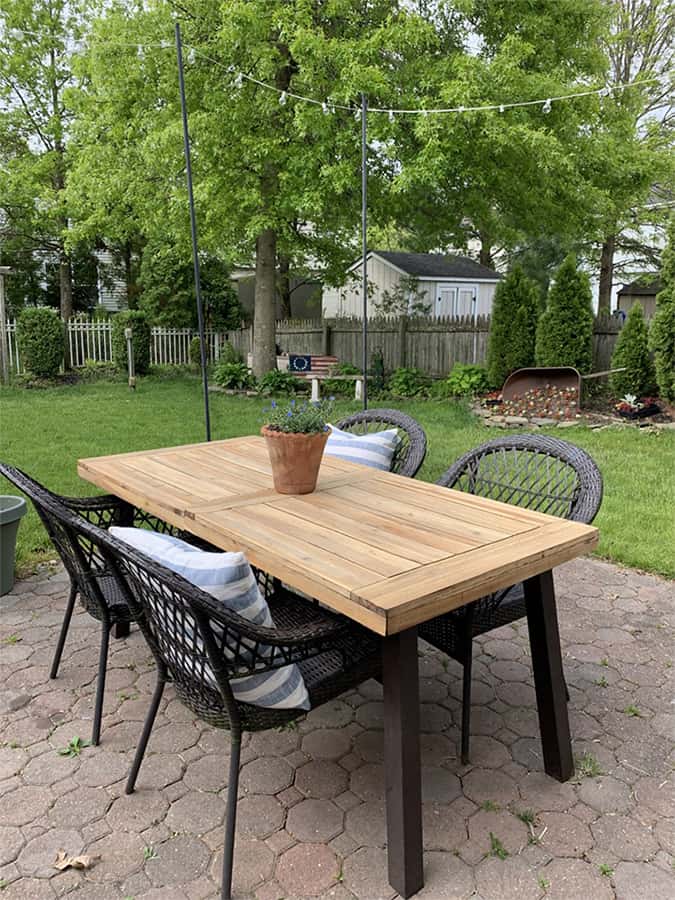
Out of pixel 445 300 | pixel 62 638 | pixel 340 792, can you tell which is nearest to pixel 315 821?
pixel 340 792

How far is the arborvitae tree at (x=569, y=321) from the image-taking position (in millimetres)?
Result: 8039

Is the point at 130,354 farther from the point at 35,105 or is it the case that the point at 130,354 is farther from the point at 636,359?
the point at 636,359

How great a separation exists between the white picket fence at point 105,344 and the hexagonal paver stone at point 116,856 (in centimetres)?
994

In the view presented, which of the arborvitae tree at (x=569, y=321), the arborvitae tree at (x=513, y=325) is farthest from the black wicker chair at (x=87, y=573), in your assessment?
the arborvitae tree at (x=513, y=325)

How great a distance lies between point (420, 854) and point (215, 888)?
19.1 inches

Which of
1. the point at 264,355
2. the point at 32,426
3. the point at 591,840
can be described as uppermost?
the point at 264,355

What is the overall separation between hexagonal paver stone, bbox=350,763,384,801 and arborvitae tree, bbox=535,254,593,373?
701cm

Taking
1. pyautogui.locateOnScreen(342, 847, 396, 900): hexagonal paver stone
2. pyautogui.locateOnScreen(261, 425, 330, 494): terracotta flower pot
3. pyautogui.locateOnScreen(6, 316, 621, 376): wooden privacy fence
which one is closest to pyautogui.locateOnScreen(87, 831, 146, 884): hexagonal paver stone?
pyautogui.locateOnScreen(342, 847, 396, 900): hexagonal paver stone

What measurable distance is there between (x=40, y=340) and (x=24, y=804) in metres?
9.33

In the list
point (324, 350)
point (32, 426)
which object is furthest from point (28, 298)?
point (32, 426)

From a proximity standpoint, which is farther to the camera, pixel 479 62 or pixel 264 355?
pixel 264 355

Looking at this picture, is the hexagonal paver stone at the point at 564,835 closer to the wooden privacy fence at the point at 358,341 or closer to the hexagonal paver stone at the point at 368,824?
the hexagonal paver stone at the point at 368,824

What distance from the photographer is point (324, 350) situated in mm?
11750

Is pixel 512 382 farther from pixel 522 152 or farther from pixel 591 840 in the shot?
pixel 591 840
